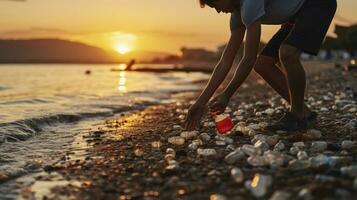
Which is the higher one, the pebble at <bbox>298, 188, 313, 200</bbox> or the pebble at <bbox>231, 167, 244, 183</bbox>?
the pebble at <bbox>298, 188, 313, 200</bbox>

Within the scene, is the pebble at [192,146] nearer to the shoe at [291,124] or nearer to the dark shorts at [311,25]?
the shoe at [291,124]

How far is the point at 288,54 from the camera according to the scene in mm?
5457

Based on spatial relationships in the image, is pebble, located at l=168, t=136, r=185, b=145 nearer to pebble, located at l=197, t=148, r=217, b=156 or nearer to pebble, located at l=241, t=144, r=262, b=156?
pebble, located at l=197, t=148, r=217, b=156

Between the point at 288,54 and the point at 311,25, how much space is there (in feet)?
1.49

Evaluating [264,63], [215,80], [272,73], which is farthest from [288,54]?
[215,80]

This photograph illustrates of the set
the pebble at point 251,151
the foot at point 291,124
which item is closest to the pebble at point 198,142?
the pebble at point 251,151

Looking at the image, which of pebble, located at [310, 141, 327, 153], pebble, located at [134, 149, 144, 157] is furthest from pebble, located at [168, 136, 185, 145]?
pebble, located at [310, 141, 327, 153]

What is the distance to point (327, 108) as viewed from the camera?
892 cm

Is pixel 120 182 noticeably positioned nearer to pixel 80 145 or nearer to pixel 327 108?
pixel 80 145

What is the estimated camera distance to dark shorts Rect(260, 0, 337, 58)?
17.8 ft

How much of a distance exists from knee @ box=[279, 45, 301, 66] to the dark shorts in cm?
6

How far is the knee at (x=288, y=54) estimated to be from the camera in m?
5.44

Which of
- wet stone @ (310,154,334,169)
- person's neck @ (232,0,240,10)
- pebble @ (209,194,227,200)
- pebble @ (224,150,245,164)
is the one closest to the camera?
pebble @ (209,194,227,200)

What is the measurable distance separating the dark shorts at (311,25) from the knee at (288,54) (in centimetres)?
6
